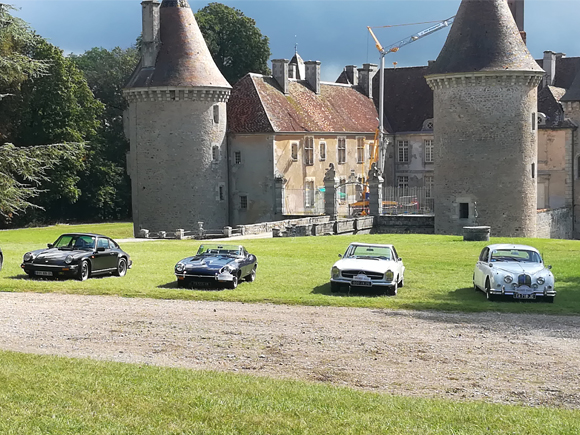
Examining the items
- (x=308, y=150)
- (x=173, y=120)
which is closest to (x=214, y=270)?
(x=173, y=120)

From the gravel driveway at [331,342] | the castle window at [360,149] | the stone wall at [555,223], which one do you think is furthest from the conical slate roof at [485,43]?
the gravel driveway at [331,342]

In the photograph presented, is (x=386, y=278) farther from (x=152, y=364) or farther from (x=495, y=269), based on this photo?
(x=152, y=364)

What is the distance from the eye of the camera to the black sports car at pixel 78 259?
21.8 meters

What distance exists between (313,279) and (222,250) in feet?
7.95

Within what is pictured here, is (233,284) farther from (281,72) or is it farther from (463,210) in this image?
(281,72)

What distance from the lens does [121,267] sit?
2330 centimetres

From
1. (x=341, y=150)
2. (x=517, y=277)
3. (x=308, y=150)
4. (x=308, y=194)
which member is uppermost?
(x=341, y=150)

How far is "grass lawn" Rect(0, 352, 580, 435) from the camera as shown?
9.10m

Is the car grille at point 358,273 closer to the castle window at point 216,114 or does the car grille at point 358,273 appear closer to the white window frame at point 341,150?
the castle window at point 216,114

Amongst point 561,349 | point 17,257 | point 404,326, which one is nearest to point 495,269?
point 404,326

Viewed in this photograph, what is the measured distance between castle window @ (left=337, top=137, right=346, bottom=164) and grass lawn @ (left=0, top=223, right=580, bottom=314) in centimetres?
2365

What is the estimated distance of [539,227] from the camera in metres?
48.7

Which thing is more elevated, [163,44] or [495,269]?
[163,44]

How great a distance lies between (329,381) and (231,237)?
28547 millimetres
